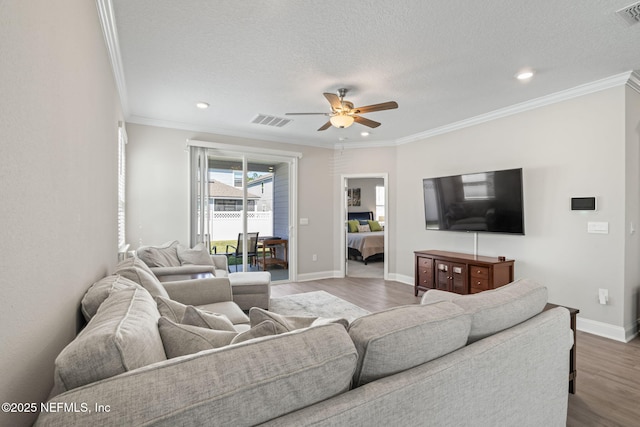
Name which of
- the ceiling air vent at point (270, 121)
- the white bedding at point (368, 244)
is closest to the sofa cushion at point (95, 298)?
the ceiling air vent at point (270, 121)

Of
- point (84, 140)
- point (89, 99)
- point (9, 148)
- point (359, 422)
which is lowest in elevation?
point (359, 422)

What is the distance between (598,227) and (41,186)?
14.9 feet

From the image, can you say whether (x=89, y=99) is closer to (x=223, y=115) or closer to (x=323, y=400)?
(x=323, y=400)

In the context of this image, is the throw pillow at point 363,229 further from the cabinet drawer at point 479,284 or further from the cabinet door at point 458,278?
the cabinet drawer at point 479,284

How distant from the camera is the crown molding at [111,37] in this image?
2014 mm

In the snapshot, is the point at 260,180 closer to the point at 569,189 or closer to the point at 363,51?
the point at 363,51

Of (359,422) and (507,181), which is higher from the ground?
(507,181)

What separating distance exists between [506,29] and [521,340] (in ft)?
7.55

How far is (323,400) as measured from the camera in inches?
34.1

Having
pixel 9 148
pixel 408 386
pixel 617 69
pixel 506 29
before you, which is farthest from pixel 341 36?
pixel 617 69

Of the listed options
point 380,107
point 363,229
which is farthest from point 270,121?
point 363,229

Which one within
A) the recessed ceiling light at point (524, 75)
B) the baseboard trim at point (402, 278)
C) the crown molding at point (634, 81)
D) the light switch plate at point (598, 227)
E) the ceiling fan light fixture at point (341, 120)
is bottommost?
the baseboard trim at point (402, 278)

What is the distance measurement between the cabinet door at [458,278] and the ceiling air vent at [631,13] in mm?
2858

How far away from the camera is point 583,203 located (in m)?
3.38
